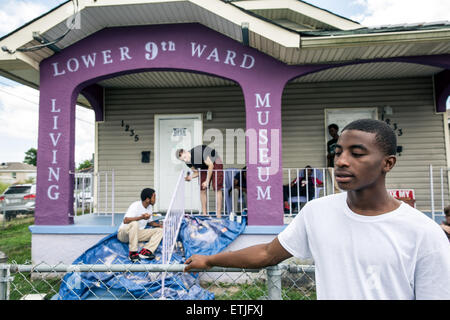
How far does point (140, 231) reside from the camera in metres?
4.89

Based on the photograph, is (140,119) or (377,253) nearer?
(377,253)

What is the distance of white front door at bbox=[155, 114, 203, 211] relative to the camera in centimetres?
768

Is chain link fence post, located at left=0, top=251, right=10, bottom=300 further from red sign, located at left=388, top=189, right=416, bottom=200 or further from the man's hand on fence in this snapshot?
red sign, located at left=388, top=189, right=416, bottom=200

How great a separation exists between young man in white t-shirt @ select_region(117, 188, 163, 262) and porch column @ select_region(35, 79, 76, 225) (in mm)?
1301

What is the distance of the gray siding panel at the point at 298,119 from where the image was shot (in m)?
7.15

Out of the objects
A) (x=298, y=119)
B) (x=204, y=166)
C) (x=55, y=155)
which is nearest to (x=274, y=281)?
(x=204, y=166)

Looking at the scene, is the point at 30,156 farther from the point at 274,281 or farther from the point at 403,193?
the point at 274,281

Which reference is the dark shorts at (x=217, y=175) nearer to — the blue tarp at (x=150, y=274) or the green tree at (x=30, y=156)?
the blue tarp at (x=150, y=274)

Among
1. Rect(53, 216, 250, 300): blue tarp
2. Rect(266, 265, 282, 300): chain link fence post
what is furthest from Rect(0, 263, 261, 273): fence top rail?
Rect(53, 216, 250, 300): blue tarp

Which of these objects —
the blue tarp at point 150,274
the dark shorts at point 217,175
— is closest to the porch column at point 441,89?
the dark shorts at point 217,175

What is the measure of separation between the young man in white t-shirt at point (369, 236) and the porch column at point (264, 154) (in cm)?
389

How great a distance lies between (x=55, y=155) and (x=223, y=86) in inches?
161

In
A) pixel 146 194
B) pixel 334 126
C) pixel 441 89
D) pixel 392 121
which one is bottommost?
pixel 146 194

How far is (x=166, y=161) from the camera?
7734mm
